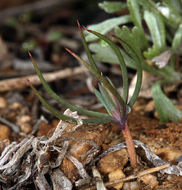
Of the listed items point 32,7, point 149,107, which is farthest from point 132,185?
point 32,7

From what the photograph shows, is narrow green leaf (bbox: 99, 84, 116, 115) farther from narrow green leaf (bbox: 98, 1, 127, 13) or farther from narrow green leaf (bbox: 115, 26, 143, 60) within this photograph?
narrow green leaf (bbox: 98, 1, 127, 13)

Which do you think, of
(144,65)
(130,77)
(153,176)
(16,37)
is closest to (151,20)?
(144,65)

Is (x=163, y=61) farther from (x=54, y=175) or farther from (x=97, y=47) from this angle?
(x=54, y=175)

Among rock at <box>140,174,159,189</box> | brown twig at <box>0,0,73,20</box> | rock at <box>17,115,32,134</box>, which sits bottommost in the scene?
rock at <box>17,115,32,134</box>

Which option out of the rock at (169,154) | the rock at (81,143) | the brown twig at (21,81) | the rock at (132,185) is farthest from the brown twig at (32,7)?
the rock at (132,185)

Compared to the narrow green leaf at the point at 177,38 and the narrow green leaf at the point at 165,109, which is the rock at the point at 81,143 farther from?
the narrow green leaf at the point at 177,38

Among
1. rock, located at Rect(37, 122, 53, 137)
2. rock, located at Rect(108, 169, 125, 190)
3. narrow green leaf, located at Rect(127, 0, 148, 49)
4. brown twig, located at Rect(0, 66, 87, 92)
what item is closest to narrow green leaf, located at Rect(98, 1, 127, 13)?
narrow green leaf, located at Rect(127, 0, 148, 49)

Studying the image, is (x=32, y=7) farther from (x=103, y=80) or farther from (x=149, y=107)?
(x=103, y=80)
